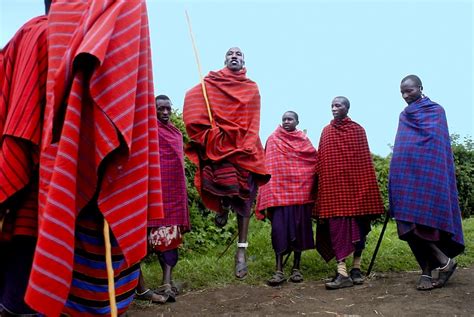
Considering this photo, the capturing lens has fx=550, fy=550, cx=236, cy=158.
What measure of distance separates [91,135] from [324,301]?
12.0 ft

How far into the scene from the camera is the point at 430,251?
5664mm

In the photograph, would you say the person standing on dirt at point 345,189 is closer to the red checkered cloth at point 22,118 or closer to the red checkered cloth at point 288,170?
the red checkered cloth at point 288,170

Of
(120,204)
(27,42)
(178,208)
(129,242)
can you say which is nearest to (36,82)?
(27,42)

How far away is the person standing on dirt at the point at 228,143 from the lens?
579 centimetres

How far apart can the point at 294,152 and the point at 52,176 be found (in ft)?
15.6

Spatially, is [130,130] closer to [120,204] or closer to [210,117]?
[120,204]

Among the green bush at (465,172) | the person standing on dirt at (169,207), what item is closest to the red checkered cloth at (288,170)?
the person standing on dirt at (169,207)

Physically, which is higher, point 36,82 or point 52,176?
point 36,82

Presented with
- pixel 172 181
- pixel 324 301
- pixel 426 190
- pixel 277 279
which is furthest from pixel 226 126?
pixel 426 190

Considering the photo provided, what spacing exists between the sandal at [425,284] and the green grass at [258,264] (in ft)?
3.31

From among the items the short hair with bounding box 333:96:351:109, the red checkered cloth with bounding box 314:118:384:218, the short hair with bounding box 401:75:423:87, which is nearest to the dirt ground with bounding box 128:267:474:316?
the red checkered cloth with bounding box 314:118:384:218

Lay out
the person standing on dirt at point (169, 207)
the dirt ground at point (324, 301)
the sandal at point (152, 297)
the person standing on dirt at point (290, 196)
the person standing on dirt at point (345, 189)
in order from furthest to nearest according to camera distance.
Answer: the person standing on dirt at point (290, 196) < the person standing on dirt at point (345, 189) < the person standing on dirt at point (169, 207) < the sandal at point (152, 297) < the dirt ground at point (324, 301)

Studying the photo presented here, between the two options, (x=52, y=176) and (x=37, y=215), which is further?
(x=37, y=215)

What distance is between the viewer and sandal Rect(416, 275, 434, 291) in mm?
5430
